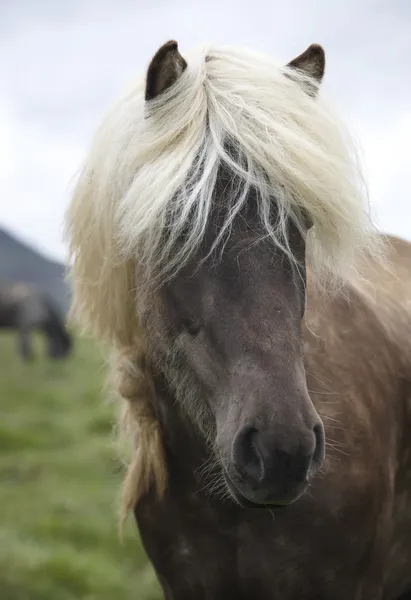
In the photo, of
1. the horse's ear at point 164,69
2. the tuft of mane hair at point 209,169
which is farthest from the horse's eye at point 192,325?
the horse's ear at point 164,69

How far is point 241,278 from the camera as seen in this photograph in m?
1.98

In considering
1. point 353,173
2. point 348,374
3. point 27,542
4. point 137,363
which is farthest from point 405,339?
point 27,542

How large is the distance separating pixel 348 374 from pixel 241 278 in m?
0.76

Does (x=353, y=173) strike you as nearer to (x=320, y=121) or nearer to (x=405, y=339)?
(x=320, y=121)

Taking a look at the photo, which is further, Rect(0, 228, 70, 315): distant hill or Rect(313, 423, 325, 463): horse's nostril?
Rect(0, 228, 70, 315): distant hill

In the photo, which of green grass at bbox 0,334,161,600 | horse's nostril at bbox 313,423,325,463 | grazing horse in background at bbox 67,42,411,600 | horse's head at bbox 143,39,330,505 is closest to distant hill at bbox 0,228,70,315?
green grass at bbox 0,334,161,600

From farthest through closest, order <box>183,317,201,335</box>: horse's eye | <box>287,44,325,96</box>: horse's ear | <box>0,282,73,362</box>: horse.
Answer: <box>0,282,73,362</box>: horse < <box>287,44,325,96</box>: horse's ear < <box>183,317,201,335</box>: horse's eye

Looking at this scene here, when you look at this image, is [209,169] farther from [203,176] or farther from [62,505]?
[62,505]

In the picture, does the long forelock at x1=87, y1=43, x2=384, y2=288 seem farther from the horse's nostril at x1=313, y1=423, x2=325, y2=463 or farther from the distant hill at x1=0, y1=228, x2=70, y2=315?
the distant hill at x1=0, y1=228, x2=70, y2=315

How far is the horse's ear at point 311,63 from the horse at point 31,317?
49.9 ft

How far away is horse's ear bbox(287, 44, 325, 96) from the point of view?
7.75ft

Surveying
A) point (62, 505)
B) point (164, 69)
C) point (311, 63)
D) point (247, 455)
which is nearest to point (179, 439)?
point (247, 455)

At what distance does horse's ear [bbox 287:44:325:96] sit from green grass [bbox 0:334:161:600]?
154cm

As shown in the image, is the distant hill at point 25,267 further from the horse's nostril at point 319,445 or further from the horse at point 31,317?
the horse's nostril at point 319,445
